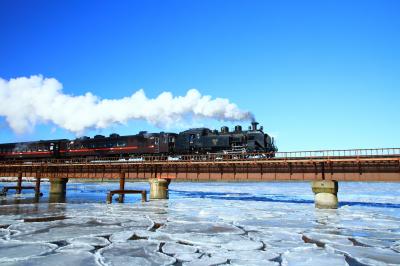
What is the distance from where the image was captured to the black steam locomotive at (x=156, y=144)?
1262 inches

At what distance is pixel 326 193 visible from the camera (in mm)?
24375

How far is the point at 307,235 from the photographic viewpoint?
12.5 meters

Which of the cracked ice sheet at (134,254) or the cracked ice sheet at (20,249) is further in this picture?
the cracked ice sheet at (20,249)

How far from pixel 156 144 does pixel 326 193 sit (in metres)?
18.8

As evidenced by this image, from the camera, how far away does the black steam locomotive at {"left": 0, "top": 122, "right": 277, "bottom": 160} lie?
3206cm

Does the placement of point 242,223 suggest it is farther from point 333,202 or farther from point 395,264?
point 333,202

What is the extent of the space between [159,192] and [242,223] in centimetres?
1756

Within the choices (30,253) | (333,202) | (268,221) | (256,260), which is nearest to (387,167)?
(333,202)

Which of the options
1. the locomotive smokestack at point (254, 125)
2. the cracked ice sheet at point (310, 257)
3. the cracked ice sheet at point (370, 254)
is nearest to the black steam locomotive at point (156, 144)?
the locomotive smokestack at point (254, 125)

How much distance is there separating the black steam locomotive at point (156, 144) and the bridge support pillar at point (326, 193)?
14.7 feet

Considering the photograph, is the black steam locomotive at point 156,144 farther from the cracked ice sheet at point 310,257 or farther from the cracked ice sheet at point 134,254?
the cracked ice sheet at point 134,254

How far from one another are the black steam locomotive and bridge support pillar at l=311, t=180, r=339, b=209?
447 centimetres

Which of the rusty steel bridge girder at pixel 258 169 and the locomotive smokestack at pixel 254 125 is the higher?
the locomotive smokestack at pixel 254 125

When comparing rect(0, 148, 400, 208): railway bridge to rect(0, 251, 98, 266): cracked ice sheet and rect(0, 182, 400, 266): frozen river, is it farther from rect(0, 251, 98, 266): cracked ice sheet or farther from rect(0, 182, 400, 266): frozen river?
rect(0, 251, 98, 266): cracked ice sheet
